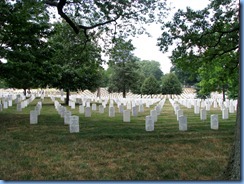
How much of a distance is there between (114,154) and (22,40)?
7.20 meters

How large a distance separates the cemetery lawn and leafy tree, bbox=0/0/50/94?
10.3ft

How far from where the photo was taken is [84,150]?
6.61 meters

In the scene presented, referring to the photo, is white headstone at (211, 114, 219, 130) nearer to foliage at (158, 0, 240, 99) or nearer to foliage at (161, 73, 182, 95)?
foliage at (158, 0, 240, 99)

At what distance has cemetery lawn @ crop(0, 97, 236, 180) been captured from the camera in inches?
196

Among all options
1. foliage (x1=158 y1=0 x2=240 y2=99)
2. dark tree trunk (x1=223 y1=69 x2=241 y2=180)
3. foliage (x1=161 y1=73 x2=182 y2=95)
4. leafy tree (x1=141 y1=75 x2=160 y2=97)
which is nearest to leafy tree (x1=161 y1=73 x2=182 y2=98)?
foliage (x1=161 y1=73 x2=182 y2=95)

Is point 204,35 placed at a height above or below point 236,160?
above

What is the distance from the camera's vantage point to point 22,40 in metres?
11.1

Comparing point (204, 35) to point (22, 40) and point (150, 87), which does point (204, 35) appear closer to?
point (22, 40)

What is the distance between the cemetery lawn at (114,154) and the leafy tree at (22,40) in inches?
124

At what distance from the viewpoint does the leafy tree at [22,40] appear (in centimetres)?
984

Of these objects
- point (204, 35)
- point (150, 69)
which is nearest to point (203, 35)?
point (204, 35)

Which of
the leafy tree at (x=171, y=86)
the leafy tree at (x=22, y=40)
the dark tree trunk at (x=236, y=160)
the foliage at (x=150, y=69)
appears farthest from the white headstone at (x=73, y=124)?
the foliage at (x=150, y=69)

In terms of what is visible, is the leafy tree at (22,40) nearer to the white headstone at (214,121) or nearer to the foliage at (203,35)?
the foliage at (203,35)

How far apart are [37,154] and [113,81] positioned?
34.0 metres
